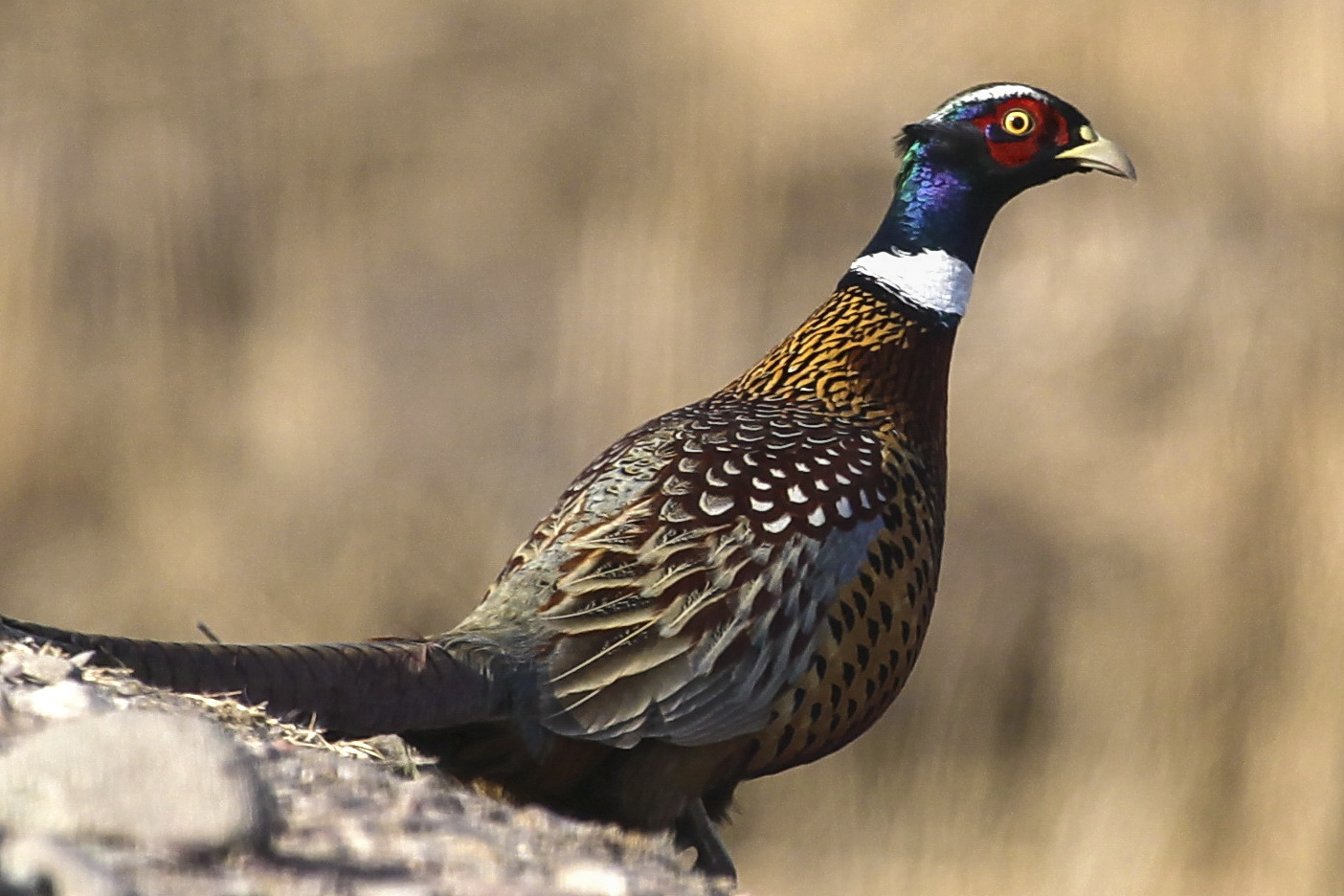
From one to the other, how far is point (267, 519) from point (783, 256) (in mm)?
2144

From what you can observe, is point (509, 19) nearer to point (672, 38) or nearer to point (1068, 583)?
point (672, 38)

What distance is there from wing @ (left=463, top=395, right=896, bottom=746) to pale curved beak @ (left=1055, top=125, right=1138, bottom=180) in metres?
1.19

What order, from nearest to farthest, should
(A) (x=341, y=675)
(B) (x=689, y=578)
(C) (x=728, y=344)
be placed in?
(A) (x=341, y=675), (B) (x=689, y=578), (C) (x=728, y=344)

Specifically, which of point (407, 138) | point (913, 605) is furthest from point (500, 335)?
point (913, 605)

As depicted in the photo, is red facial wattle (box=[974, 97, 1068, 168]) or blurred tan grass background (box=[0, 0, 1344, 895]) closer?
red facial wattle (box=[974, 97, 1068, 168])

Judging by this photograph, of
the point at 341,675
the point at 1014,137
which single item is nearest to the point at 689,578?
the point at 341,675

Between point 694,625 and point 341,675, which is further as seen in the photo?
point 694,625

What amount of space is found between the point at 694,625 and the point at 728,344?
3.35 meters

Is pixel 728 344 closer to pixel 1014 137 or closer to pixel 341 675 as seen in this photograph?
pixel 1014 137

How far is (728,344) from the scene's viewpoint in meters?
6.99

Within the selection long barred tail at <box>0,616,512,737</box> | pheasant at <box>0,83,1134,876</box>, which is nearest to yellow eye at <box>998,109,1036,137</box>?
pheasant at <box>0,83,1134,876</box>

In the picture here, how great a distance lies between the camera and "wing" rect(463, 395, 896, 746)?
11.8 feet

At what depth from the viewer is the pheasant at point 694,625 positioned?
3488 mm

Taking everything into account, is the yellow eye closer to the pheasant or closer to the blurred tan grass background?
the pheasant
